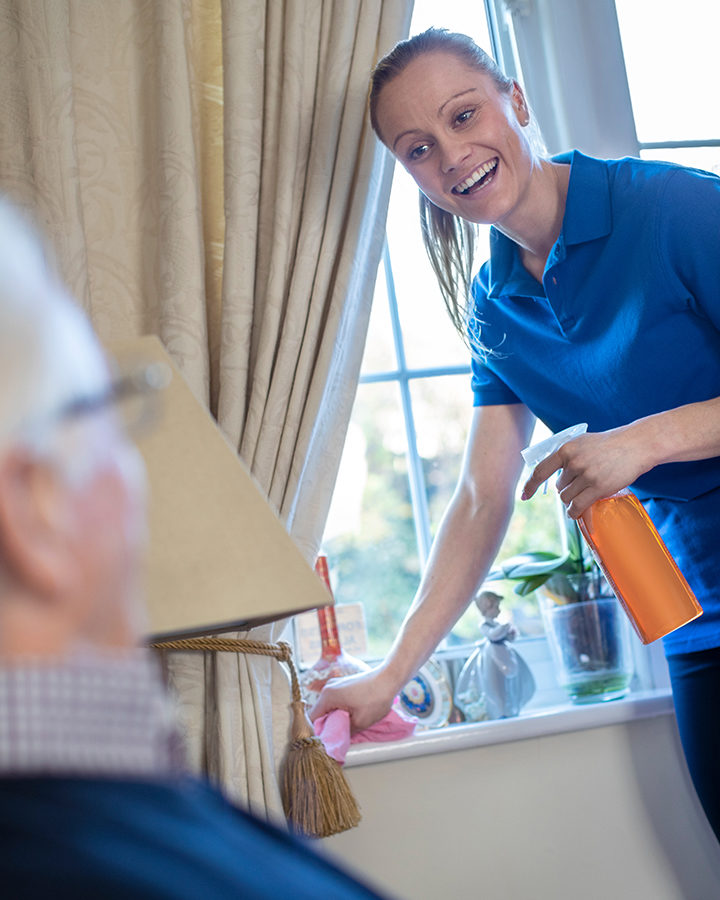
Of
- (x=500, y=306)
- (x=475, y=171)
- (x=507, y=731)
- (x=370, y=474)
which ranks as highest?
(x=475, y=171)

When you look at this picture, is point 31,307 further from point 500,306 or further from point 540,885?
point 540,885

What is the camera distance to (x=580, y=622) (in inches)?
62.8

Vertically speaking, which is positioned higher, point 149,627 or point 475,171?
point 475,171

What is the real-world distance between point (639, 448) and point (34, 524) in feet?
2.95

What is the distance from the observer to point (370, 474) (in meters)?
1.77

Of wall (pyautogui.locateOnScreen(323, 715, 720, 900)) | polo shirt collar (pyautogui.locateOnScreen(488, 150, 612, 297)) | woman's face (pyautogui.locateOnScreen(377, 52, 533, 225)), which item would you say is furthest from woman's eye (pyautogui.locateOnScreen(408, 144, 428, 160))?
wall (pyautogui.locateOnScreen(323, 715, 720, 900))

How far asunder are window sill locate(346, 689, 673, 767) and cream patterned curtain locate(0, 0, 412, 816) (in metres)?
0.23

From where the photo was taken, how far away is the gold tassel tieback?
1191mm

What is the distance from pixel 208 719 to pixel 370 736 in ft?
0.99

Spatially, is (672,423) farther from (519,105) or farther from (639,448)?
(519,105)

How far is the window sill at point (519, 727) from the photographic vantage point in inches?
56.3

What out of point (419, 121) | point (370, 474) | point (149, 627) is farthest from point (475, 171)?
point (149, 627)

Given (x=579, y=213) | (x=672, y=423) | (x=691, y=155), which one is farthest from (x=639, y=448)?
(x=691, y=155)

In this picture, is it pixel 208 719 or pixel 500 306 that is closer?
pixel 208 719
